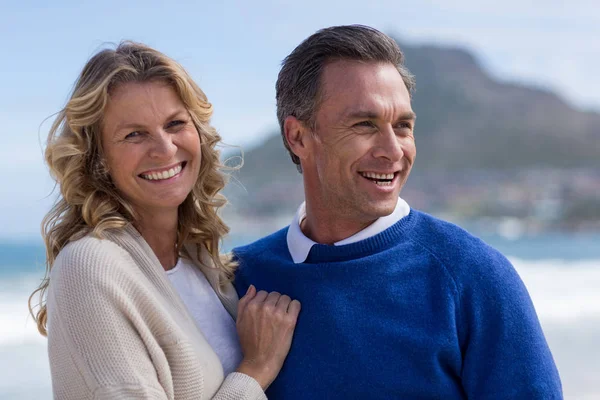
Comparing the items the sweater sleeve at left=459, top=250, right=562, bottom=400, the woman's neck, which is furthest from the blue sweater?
the woman's neck

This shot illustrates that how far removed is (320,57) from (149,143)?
0.53m

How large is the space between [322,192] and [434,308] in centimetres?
49

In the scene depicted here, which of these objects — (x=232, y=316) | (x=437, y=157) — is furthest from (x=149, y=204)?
(x=437, y=157)

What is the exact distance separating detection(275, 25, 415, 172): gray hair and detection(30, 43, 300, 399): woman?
25 cm

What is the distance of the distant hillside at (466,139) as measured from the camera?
1214 inches

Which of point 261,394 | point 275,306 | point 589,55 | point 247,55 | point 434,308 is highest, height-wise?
point 589,55

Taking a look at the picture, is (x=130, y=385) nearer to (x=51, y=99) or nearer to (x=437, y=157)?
(x=51, y=99)

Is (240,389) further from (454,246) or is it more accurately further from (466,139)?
(466,139)

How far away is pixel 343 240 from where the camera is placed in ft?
7.11

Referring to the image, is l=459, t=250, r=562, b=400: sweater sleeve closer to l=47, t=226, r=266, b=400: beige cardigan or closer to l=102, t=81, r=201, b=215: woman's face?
l=47, t=226, r=266, b=400: beige cardigan

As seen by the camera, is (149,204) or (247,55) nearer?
(149,204)

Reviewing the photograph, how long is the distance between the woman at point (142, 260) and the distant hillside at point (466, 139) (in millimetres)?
27133

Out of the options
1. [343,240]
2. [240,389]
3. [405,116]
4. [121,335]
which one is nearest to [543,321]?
[343,240]

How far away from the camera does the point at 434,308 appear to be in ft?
6.42
